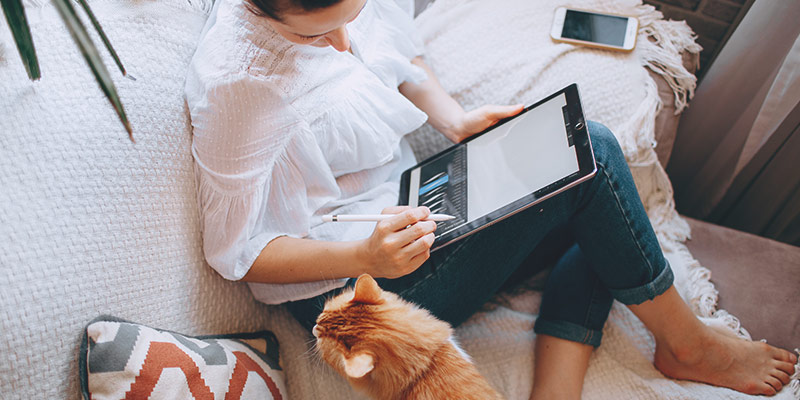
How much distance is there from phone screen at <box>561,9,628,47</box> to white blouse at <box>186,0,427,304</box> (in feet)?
1.55

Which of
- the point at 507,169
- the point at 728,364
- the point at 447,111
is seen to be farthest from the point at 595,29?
the point at 728,364

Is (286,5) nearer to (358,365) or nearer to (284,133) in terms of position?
(284,133)

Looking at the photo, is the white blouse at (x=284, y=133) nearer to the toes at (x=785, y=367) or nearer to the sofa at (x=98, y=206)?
the sofa at (x=98, y=206)

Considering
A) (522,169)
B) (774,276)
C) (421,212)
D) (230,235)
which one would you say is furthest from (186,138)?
(774,276)

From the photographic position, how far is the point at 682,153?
4.13 ft

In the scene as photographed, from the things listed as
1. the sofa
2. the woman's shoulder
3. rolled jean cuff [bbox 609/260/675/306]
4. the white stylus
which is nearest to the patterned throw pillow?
the sofa

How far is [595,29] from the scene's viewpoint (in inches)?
43.7

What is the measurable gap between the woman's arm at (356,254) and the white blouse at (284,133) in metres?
0.03

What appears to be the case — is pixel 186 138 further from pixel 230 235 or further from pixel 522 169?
pixel 522 169

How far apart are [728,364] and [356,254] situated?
29.8 inches

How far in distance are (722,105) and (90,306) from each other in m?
1.40

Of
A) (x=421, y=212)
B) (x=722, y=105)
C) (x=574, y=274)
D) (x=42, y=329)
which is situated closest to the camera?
(x=42, y=329)

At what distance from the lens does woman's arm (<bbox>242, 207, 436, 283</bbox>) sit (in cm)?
67

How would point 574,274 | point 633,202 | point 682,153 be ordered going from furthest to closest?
1. point 682,153
2. point 574,274
3. point 633,202
